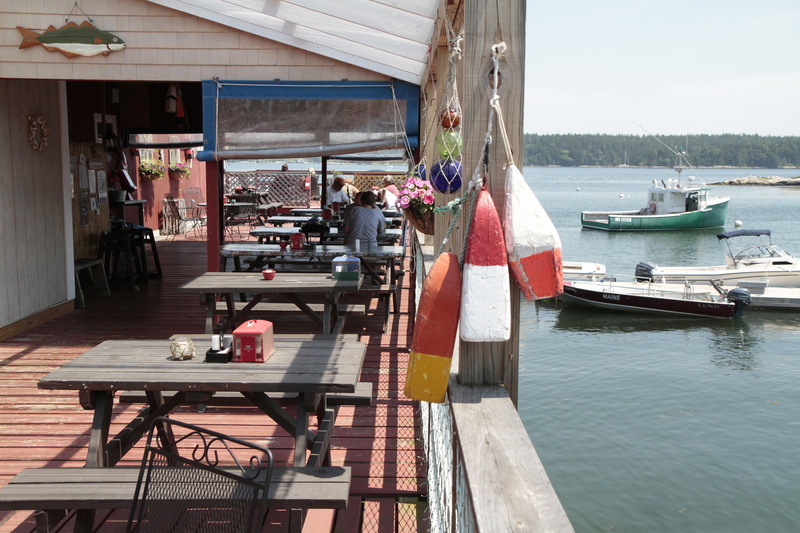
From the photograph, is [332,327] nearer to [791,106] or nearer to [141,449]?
[141,449]

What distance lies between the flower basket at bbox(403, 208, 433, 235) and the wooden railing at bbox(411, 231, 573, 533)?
258cm

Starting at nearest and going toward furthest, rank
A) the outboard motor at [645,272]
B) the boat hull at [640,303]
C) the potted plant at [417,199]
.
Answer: the potted plant at [417,199] < the boat hull at [640,303] < the outboard motor at [645,272]

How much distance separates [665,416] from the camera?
12.5 metres

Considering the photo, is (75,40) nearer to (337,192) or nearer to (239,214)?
(337,192)

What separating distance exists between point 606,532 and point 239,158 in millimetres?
6261

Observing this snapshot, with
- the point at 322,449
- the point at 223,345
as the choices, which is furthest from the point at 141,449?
the point at 322,449

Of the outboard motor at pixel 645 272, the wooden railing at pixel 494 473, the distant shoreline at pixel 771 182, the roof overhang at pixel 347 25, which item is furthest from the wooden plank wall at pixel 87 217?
the distant shoreline at pixel 771 182

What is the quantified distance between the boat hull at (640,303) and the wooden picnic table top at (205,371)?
1918 centimetres

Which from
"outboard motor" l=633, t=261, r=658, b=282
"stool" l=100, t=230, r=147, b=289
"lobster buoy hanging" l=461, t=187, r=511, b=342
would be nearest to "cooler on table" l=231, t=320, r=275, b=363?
"lobster buoy hanging" l=461, t=187, r=511, b=342

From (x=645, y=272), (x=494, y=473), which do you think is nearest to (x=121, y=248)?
(x=494, y=473)

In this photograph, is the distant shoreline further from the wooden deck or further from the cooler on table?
the cooler on table

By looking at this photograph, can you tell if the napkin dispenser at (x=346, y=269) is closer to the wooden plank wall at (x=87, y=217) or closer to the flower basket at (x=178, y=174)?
the wooden plank wall at (x=87, y=217)

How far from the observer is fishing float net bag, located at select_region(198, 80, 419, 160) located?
20.6ft

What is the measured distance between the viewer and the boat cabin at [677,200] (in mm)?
44781
